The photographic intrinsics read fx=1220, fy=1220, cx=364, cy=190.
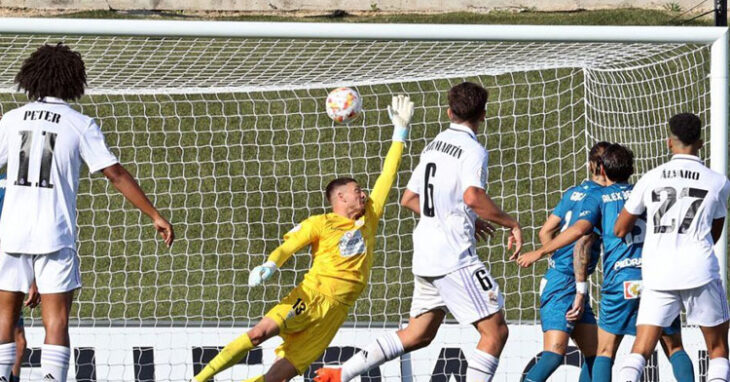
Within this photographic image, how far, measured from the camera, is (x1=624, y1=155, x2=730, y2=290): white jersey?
6.81 metres

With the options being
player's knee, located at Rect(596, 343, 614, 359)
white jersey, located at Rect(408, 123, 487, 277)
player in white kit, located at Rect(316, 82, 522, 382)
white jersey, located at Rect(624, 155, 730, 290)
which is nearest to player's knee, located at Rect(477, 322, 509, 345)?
player in white kit, located at Rect(316, 82, 522, 382)

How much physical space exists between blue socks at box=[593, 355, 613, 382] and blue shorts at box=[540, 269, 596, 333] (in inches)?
14.5

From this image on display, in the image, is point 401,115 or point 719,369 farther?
point 401,115

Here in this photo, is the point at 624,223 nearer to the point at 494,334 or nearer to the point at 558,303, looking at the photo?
the point at 558,303

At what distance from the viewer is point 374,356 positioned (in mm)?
7062

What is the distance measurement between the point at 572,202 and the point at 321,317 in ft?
5.69

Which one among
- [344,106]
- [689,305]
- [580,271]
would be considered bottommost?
[689,305]

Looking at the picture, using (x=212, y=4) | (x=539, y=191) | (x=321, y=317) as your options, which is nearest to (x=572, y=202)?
(x=321, y=317)

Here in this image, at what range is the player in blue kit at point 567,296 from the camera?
303 inches

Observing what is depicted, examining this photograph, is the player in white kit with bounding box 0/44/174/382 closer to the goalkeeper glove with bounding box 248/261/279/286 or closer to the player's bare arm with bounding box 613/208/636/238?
the goalkeeper glove with bounding box 248/261/279/286

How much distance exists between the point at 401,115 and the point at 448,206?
1092 millimetres

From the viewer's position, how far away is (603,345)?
297 inches

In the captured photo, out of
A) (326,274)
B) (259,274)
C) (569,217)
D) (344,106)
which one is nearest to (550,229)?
(569,217)

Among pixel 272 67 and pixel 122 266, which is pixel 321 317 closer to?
pixel 272 67
